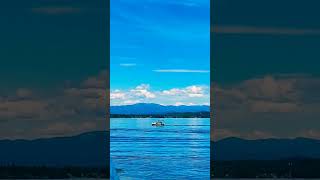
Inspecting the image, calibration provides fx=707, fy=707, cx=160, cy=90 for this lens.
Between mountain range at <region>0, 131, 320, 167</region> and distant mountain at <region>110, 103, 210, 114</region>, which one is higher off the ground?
distant mountain at <region>110, 103, 210, 114</region>

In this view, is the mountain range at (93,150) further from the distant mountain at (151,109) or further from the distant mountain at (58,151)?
the distant mountain at (151,109)

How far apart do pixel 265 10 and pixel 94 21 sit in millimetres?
2105

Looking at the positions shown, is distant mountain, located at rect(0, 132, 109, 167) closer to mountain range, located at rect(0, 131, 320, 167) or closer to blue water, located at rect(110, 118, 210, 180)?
mountain range, located at rect(0, 131, 320, 167)

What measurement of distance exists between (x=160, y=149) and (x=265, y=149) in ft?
4.43

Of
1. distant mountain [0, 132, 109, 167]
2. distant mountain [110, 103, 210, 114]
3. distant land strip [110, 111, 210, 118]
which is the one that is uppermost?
distant mountain [110, 103, 210, 114]

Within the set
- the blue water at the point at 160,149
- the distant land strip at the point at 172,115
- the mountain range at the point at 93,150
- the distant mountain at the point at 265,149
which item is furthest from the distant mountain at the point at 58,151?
the distant mountain at the point at 265,149

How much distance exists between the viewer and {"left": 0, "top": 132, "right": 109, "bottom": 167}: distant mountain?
8.55 metres

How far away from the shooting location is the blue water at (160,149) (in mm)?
8742

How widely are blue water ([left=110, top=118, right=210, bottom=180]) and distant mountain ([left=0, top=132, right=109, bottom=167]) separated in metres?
0.21

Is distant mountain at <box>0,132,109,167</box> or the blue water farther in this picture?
the blue water

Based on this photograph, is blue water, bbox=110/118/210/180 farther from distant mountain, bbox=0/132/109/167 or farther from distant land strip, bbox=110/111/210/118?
distant mountain, bbox=0/132/109/167

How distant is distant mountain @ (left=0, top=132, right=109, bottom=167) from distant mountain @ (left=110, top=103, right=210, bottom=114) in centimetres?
37

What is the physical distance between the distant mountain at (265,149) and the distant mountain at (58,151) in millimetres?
1456

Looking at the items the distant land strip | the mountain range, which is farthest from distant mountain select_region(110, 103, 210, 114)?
the mountain range
